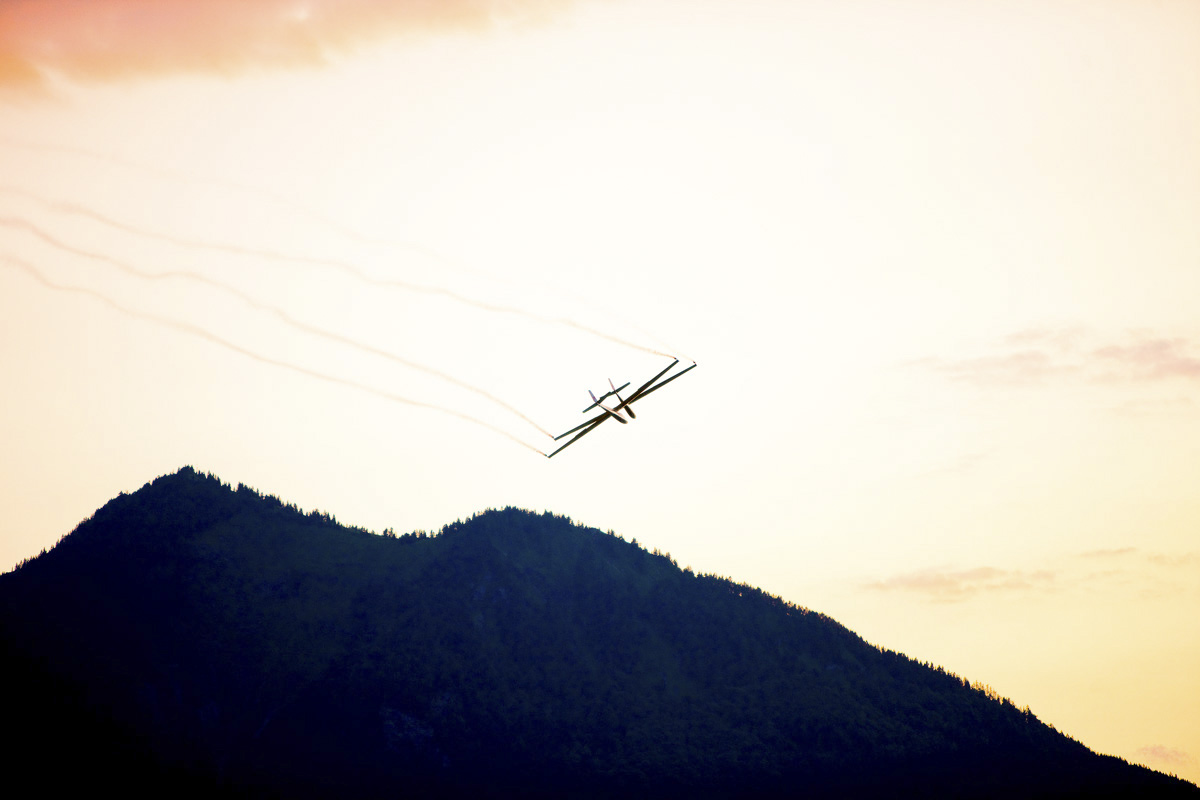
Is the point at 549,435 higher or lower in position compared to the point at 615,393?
lower

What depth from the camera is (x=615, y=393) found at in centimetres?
10150

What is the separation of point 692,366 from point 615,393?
9614 millimetres

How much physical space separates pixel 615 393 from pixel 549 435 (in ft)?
30.8

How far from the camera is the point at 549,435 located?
95.8 metres

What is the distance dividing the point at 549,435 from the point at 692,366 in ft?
49.0

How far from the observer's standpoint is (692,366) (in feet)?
314

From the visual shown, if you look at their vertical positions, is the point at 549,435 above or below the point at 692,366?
below
